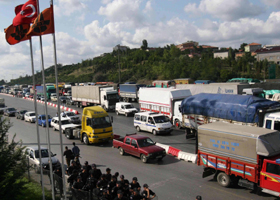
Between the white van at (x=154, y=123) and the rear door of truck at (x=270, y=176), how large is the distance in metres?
11.5

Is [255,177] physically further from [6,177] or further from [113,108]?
[113,108]

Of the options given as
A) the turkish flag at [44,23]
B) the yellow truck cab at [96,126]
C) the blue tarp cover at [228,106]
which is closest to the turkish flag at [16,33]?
the turkish flag at [44,23]

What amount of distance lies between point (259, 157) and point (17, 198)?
30.5ft

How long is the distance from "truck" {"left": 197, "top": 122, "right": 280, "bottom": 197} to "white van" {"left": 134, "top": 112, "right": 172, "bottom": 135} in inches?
347

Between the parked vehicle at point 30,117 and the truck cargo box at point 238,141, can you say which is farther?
the parked vehicle at point 30,117

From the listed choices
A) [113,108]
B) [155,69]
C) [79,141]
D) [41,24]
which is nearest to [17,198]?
[41,24]

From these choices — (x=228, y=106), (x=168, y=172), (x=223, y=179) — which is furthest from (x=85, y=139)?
(x=223, y=179)

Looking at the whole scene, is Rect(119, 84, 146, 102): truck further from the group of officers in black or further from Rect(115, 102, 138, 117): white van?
the group of officers in black

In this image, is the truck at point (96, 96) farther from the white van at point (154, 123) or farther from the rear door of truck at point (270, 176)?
the rear door of truck at point (270, 176)

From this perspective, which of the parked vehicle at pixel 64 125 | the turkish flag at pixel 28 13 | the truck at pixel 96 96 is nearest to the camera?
the turkish flag at pixel 28 13

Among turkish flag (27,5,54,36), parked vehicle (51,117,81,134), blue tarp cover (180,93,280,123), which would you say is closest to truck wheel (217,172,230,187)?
blue tarp cover (180,93,280,123)

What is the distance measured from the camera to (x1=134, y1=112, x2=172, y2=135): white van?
20.5m

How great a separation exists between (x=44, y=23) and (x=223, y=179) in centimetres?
962

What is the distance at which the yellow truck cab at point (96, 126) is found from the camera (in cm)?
1809
